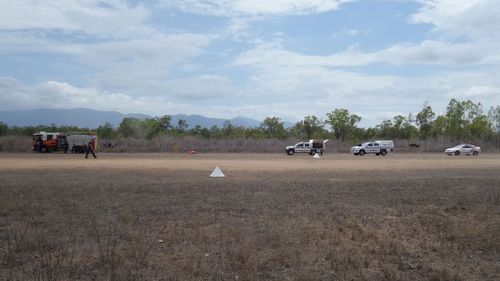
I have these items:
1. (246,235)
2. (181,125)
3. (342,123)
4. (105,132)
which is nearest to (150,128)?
(105,132)

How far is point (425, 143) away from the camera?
295ft

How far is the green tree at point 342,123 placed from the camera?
110 metres

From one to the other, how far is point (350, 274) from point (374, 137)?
10110 cm

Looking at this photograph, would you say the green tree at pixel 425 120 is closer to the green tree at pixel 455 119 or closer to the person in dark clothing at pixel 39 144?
the green tree at pixel 455 119

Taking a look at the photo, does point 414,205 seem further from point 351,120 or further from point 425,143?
point 351,120

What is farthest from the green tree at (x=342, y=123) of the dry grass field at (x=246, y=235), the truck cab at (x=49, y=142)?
the dry grass field at (x=246, y=235)

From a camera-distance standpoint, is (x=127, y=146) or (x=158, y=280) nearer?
(x=158, y=280)

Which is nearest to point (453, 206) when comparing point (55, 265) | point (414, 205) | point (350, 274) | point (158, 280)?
point (414, 205)

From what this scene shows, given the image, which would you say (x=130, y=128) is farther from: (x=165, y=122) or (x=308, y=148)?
(x=308, y=148)

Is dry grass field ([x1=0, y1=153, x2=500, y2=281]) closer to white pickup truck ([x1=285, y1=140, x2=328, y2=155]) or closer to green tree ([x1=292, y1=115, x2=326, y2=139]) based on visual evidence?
white pickup truck ([x1=285, y1=140, x2=328, y2=155])

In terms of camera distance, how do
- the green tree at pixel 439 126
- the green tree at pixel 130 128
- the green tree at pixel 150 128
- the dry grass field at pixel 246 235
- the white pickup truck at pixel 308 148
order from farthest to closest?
1. the green tree at pixel 439 126
2. the green tree at pixel 150 128
3. the green tree at pixel 130 128
4. the white pickup truck at pixel 308 148
5. the dry grass field at pixel 246 235

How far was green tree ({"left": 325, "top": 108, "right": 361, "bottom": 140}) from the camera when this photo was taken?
110 m

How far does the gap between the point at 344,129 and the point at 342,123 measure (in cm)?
135

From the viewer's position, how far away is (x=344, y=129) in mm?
110062
